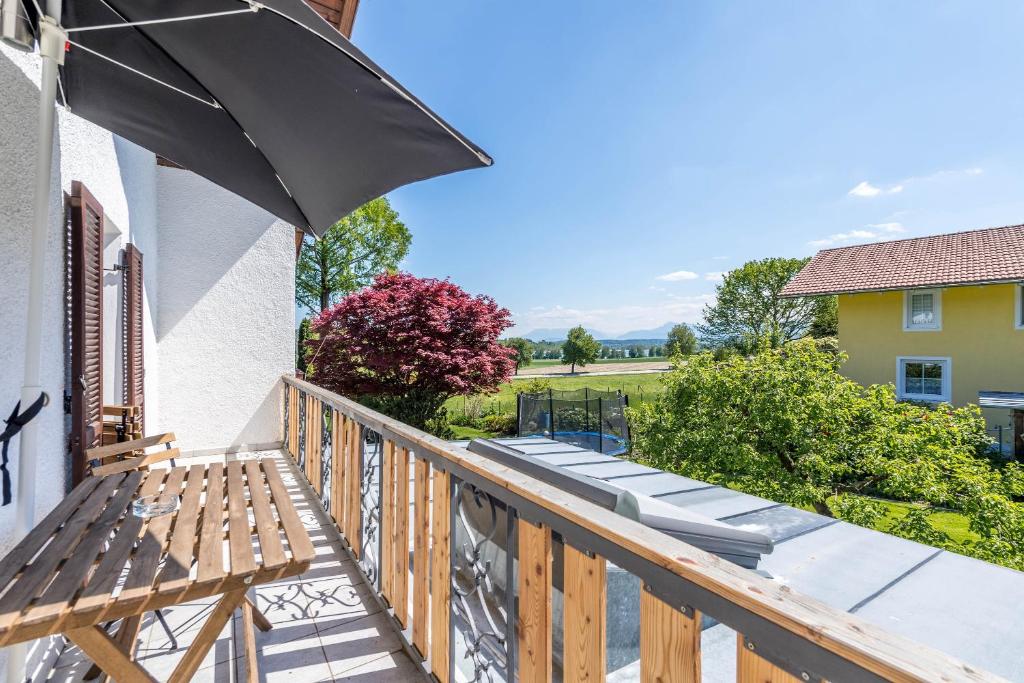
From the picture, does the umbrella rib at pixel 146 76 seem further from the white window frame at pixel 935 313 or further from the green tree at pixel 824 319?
the green tree at pixel 824 319

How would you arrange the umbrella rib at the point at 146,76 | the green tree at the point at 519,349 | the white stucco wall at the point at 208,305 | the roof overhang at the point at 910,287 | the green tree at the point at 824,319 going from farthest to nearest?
the green tree at the point at 824,319 → the roof overhang at the point at 910,287 → the green tree at the point at 519,349 → the white stucco wall at the point at 208,305 → the umbrella rib at the point at 146,76

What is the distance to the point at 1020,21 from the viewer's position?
10.9m

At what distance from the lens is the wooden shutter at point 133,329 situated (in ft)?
13.0

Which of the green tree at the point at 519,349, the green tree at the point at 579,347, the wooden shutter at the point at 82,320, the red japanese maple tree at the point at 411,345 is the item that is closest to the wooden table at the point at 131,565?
the wooden shutter at the point at 82,320

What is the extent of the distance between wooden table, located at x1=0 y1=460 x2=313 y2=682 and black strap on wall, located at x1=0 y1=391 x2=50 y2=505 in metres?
0.17

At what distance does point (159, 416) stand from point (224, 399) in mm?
662

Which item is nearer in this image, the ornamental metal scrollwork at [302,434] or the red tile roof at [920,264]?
the ornamental metal scrollwork at [302,434]

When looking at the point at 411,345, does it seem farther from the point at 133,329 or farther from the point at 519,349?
the point at 133,329

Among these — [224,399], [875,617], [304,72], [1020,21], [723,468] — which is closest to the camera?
[304,72]

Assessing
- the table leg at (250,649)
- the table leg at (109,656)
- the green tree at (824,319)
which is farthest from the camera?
the green tree at (824,319)

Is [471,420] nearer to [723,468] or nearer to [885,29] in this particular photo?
[723,468]

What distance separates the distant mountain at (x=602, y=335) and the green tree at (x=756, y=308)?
1251 centimetres

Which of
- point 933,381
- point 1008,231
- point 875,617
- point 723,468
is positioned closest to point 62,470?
point 875,617

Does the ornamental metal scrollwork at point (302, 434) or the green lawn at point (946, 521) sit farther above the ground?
the ornamental metal scrollwork at point (302, 434)
